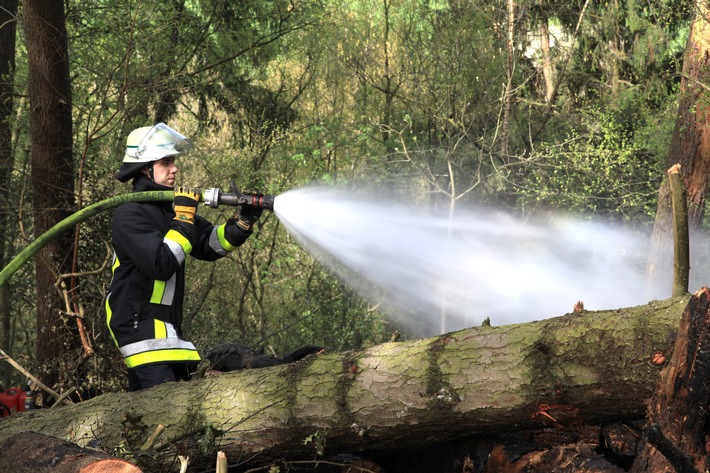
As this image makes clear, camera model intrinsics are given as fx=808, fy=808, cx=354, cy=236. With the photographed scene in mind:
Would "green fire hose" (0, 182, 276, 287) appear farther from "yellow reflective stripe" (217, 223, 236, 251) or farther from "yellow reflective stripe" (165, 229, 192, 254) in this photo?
"yellow reflective stripe" (165, 229, 192, 254)

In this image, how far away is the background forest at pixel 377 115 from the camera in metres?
11.8

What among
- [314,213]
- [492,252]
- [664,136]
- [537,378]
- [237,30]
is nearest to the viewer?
[537,378]

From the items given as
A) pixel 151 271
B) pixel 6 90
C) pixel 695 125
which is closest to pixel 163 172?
pixel 151 271

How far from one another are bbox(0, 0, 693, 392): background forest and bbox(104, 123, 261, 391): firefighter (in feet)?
16.2

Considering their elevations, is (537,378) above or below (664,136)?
below

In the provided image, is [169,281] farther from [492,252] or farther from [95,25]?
[492,252]

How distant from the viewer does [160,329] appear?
4492 millimetres

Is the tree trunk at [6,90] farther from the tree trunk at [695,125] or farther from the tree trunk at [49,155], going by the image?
the tree trunk at [695,125]

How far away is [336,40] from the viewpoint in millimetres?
15133

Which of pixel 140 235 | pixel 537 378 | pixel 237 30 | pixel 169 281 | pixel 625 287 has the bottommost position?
pixel 625 287

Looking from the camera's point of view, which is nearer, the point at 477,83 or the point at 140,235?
the point at 140,235

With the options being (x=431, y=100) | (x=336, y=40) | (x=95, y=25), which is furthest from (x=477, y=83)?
(x=95, y=25)

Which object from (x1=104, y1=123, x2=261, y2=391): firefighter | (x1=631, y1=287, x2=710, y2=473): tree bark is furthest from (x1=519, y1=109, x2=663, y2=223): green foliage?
(x1=631, y1=287, x2=710, y2=473): tree bark

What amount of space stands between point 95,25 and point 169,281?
6.23 m
